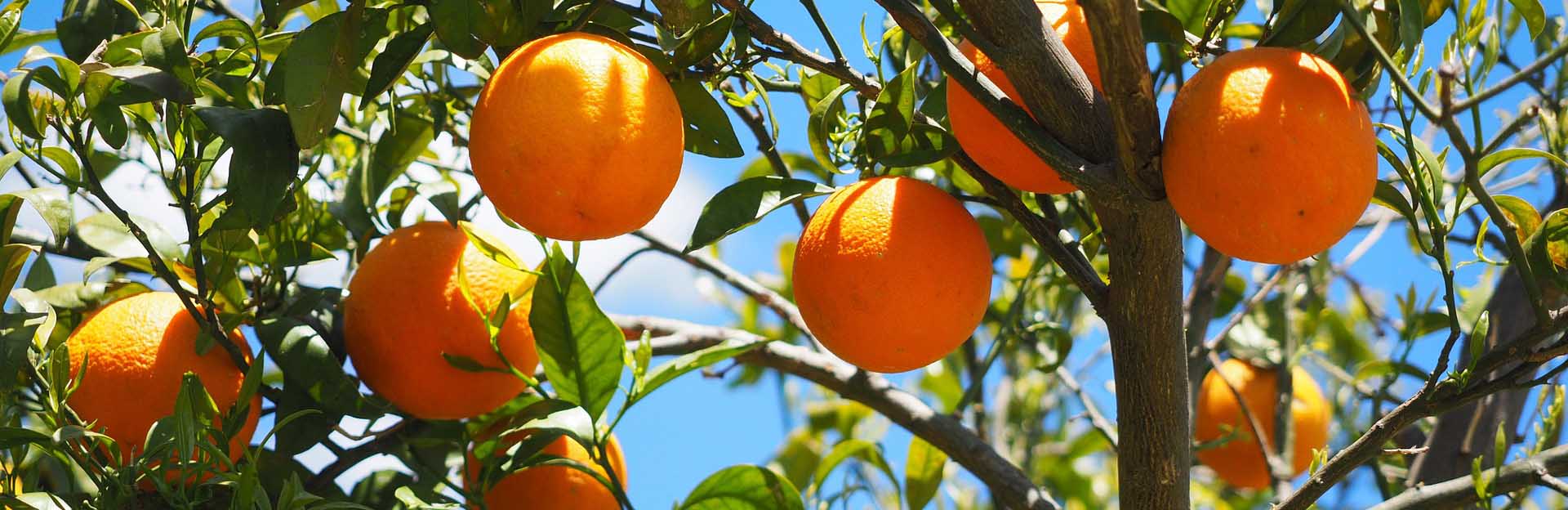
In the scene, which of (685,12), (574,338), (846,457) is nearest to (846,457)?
(846,457)

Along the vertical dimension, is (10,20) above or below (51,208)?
above

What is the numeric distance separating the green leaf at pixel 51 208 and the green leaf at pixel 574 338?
0.35m

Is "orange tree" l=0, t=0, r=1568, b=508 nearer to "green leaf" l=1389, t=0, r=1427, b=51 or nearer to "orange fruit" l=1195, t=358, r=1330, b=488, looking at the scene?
"green leaf" l=1389, t=0, r=1427, b=51

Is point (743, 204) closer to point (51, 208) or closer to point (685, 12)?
point (685, 12)

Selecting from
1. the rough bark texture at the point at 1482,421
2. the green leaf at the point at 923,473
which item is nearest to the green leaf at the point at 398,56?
the green leaf at the point at 923,473

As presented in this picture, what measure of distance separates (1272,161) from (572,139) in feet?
1.30

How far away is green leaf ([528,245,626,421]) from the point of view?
948 millimetres

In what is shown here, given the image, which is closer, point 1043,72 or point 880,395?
point 1043,72

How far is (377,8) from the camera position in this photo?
2.67 feet

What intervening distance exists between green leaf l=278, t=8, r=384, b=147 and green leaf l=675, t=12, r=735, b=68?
0.21 meters

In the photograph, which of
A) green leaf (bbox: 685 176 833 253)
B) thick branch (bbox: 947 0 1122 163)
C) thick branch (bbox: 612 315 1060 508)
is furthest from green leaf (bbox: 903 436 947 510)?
thick branch (bbox: 947 0 1122 163)

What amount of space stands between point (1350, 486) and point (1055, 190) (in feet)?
4.00

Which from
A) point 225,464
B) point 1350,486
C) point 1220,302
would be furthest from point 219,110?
point 1350,486

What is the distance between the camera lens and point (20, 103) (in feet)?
2.62
